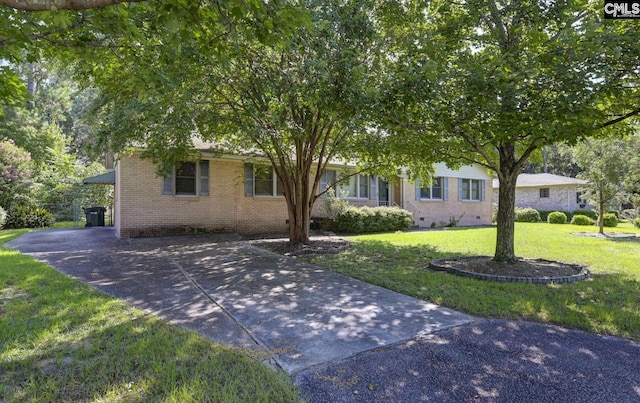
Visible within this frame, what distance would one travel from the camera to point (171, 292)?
18.1 ft

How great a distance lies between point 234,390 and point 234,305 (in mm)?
2259

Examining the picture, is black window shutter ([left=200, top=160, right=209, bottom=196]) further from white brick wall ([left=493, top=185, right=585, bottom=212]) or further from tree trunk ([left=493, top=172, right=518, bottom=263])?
white brick wall ([left=493, top=185, right=585, bottom=212])

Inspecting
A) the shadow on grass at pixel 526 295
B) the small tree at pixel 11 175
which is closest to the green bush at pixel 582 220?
the shadow on grass at pixel 526 295

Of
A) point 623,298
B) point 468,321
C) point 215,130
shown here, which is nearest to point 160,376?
point 468,321

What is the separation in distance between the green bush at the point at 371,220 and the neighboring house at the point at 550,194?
19841 mm

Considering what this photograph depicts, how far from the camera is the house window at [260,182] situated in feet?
48.5

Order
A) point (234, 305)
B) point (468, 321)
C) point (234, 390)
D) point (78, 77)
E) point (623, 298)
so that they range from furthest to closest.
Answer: point (78, 77) < point (623, 298) < point (234, 305) < point (468, 321) < point (234, 390)

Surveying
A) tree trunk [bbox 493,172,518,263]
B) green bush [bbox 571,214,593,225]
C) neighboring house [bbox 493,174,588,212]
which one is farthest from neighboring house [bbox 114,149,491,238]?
neighboring house [bbox 493,174,588,212]

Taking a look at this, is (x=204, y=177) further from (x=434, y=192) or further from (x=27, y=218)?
(x=434, y=192)

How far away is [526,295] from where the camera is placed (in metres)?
5.36

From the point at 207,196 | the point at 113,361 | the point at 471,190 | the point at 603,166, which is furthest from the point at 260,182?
the point at 603,166

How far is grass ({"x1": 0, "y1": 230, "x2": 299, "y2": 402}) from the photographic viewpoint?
103 inches

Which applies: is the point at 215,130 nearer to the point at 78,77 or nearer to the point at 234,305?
the point at 78,77

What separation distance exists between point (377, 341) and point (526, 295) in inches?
121
